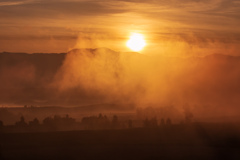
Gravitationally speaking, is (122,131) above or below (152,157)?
above

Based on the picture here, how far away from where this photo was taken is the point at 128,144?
6550 centimetres

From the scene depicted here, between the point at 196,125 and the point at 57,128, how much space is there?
20753 millimetres

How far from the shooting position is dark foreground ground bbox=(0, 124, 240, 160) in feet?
194

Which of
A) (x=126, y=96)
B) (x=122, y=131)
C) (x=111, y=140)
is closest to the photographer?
(x=111, y=140)

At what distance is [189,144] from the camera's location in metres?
65.8

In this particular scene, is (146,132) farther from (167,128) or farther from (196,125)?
(196,125)

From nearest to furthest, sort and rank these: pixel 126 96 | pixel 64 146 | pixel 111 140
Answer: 1. pixel 64 146
2. pixel 111 140
3. pixel 126 96

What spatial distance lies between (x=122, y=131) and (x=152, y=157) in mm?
16585

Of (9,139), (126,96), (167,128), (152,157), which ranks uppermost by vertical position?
(126,96)

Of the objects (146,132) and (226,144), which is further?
(146,132)

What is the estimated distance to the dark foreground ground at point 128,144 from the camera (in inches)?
2323

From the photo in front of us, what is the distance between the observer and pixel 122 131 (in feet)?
246

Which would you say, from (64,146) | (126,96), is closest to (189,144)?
(64,146)

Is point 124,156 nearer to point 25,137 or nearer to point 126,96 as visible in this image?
point 25,137
